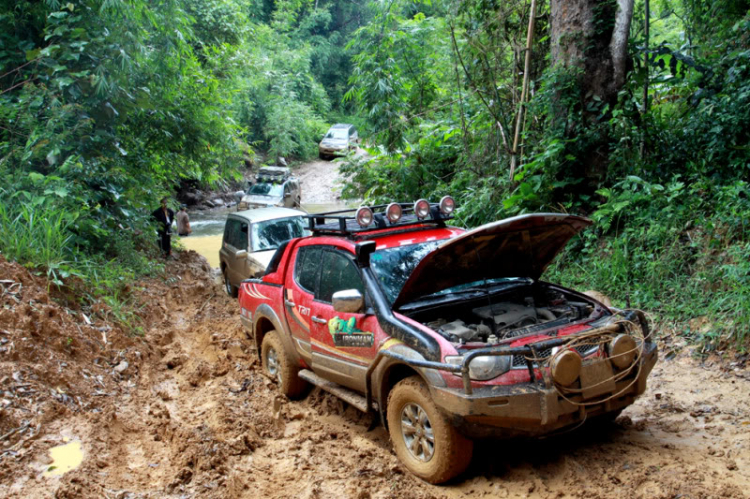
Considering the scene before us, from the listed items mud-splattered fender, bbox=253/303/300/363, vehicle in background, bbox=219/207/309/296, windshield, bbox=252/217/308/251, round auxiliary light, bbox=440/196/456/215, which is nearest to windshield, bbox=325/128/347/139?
vehicle in background, bbox=219/207/309/296

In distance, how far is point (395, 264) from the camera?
4762mm

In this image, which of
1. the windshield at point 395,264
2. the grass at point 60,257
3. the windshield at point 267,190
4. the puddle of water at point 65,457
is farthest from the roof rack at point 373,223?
the windshield at point 267,190

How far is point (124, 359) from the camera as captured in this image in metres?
→ 6.60

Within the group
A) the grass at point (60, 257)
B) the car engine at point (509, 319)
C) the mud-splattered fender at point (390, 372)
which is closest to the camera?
the mud-splattered fender at point (390, 372)

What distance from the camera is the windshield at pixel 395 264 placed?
14.9 ft

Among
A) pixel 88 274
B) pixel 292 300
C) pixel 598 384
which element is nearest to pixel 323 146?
pixel 88 274

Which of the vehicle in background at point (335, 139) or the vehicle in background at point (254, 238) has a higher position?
the vehicle in background at point (335, 139)

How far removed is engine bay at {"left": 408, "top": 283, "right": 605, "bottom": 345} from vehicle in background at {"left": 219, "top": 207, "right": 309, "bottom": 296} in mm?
5805

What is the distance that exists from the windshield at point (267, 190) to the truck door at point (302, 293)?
51.3ft

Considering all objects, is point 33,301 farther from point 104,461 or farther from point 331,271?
point 331,271

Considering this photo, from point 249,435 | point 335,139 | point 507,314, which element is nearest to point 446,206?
point 507,314

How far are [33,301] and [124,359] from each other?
3.85ft

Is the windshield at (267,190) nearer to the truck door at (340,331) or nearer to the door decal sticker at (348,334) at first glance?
the truck door at (340,331)

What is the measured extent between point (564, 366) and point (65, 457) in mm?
3834
